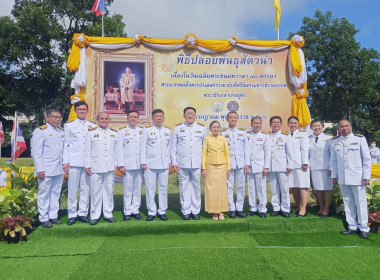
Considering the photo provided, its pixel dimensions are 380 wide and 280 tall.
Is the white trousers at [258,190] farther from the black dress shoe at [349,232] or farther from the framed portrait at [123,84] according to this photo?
the framed portrait at [123,84]

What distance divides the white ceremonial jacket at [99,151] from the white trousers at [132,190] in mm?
349

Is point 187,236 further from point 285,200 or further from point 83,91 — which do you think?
point 83,91

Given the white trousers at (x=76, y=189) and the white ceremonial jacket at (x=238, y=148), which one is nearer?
the white trousers at (x=76, y=189)

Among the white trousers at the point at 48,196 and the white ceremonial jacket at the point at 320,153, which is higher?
the white ceremonial jacket at the point at 320,153

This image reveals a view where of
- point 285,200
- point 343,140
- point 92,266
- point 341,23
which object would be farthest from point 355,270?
point 341,23

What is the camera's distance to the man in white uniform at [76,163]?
4.26m

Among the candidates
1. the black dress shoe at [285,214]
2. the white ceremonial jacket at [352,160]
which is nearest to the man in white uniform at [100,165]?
the black dress shoe at [285,214]

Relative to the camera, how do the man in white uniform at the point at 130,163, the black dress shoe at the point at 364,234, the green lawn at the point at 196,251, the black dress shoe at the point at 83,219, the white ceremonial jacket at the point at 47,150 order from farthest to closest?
the man in white uniform at the point at 130,163, the black dress shoe at the point at 83,219, the white ceremonial jacket at the point at 47,150, the black dress shoe at the point at 364,234, the green lawn at the point at 196,251

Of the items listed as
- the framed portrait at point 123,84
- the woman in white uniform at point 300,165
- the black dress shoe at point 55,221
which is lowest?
the black dress shoe at point 55,221

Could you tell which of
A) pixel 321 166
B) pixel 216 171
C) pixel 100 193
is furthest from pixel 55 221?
pixel 321 166

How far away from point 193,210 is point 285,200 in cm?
147

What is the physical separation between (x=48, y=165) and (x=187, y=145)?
204cm

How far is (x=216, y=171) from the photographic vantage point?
14.6ft

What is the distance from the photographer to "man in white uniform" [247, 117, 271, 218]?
Answer: 464 cm
